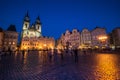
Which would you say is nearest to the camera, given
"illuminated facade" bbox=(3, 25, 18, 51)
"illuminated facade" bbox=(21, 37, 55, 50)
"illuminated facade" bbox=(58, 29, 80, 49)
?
"illuminated facade" bbox=(3, 25, 18, 51)

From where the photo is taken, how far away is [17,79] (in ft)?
21.2

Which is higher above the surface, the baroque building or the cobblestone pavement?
the baroque building

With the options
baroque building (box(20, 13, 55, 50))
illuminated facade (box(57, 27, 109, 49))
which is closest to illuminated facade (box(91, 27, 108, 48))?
illuminated facade (box(57, 27, 109, 49))

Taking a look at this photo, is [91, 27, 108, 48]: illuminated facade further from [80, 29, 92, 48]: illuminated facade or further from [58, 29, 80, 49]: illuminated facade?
[58, 29, 80, 49]: illuminated facade

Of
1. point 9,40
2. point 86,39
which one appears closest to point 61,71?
point 86,39

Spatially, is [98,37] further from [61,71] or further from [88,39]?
[61,71]

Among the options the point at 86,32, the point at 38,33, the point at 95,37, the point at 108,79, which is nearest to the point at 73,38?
the point at 86,32

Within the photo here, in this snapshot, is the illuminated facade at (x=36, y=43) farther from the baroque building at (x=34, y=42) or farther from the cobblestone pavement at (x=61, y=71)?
the cobblestone pavement at (x=61, y=71)

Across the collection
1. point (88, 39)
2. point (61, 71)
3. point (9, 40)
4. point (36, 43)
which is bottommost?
point (61, 71)

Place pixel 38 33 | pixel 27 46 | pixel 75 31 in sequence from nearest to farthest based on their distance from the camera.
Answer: pixel 75 31 < pixel 27 46 < pixel 38 33

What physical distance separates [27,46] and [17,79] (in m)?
76.8

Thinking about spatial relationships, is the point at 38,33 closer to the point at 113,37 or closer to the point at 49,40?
the point at 49,40

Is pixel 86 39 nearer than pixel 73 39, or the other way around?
pixel 86 39

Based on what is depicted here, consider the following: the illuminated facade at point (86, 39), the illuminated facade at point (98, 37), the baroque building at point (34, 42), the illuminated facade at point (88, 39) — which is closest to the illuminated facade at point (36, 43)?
the baroque building at point (34, 42)
